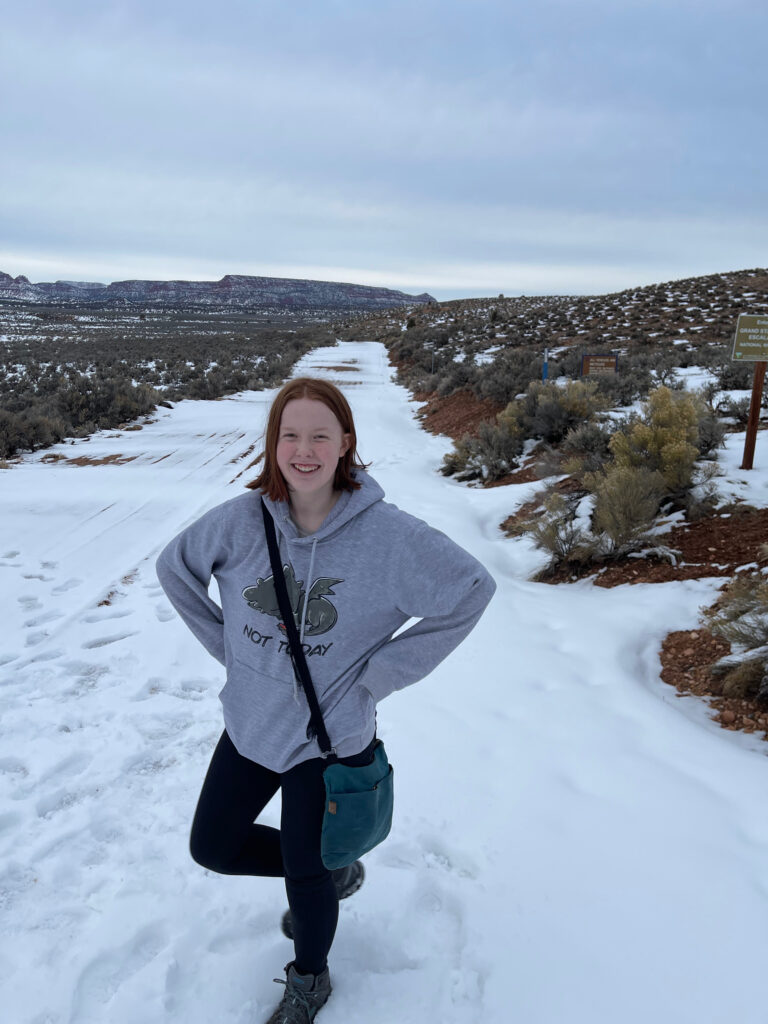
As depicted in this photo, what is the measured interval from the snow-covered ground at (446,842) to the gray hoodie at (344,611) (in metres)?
0.88

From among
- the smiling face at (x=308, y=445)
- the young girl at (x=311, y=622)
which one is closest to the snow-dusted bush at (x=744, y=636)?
the young girl at (x=311, y=622)

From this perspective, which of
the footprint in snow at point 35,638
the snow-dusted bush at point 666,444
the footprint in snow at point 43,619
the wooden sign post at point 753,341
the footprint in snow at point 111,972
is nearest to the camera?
the footprint in snow at point 111,972

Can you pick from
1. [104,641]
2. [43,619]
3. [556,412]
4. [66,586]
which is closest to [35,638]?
[43,619]

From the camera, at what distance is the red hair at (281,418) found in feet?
5.81

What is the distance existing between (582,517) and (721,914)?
417cm

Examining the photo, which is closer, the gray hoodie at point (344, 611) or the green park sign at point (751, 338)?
the gray hoodie at point (344, 611)

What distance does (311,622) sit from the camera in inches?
66.9

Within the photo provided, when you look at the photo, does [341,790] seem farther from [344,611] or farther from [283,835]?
[344,611]

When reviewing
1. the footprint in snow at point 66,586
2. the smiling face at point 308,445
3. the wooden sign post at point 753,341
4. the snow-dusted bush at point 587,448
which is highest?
the wooden sign post at point 753,341

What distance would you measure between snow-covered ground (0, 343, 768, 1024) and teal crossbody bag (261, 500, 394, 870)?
0.65m

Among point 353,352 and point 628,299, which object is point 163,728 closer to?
point 353,352

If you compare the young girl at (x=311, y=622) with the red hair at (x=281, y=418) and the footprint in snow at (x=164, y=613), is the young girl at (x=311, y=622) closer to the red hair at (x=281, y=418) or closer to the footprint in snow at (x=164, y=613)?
the red hair at (x=281, y=418)

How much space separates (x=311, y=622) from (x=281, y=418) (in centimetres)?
58

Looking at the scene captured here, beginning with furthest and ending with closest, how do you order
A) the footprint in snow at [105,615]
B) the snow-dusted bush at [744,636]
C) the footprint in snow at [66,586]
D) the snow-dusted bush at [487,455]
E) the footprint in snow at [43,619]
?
the snow-dusted bush at [487,455] → the footprint in snow at [66,586] → the footprint in snow at [105,615] → the footprint in snow at [43,619] → the snow-dusted bush at [744,636]
